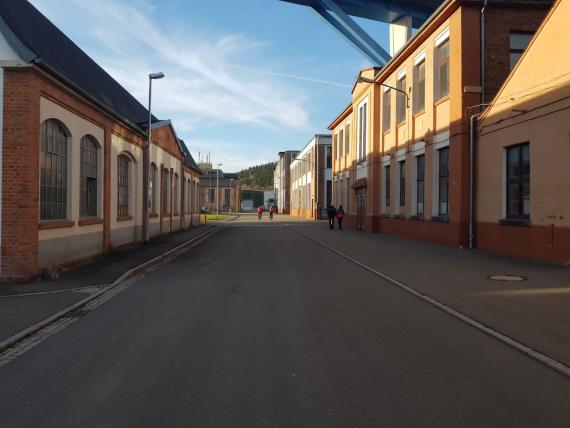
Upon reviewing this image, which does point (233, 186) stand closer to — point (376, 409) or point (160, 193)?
point (160, 193)

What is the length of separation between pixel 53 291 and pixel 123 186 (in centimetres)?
1088

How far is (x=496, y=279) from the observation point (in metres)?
11.4

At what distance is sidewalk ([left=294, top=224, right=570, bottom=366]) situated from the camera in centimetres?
688

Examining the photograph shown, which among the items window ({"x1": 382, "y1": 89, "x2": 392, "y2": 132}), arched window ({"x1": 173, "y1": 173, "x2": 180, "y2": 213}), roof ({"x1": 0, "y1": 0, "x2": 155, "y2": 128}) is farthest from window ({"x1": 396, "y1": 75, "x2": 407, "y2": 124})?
arched window ({"x1": 173, "y1": 173, "x2": 180, "y2": 213})

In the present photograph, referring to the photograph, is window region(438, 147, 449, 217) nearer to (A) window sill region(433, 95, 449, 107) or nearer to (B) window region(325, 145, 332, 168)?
(A) window sill region(433, 95, 449, 107)

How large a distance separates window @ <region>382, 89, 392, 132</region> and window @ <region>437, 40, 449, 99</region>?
7443 mm

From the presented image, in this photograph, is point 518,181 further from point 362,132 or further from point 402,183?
point 362,132

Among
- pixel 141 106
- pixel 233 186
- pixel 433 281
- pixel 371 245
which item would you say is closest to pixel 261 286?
pixel 433 281

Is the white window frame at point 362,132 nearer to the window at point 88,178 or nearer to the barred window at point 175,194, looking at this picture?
the barred window at point 175,194

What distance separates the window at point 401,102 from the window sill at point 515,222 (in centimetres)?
1086

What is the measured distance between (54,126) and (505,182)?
12.8m

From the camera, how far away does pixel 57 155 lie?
13.0 m

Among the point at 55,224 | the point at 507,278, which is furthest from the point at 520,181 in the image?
the point at 55,224

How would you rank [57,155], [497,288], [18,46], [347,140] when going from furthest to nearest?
[347,140] < [57,155] < [18,46] < [497,288]
